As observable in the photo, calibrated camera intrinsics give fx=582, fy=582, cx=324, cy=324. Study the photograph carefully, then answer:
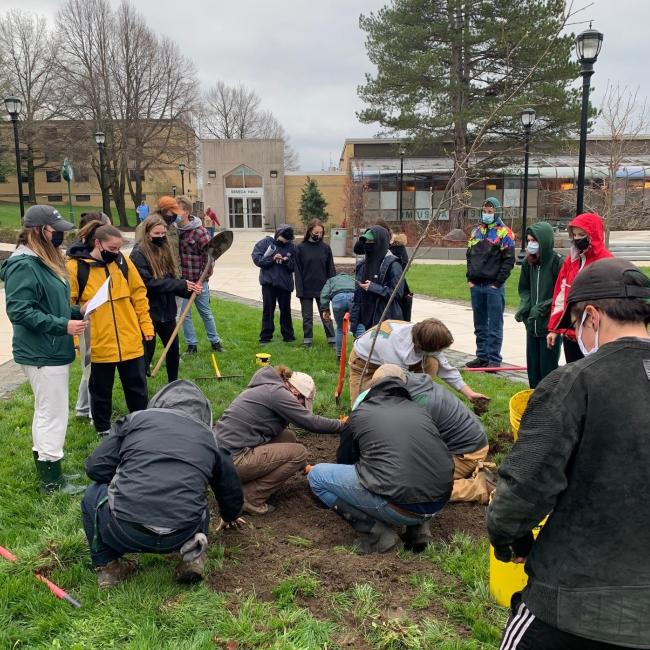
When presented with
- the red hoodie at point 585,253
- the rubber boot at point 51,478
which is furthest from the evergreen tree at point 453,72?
the rubber boot at point 51,478

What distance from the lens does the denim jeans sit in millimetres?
2932

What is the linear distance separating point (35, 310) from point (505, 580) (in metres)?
3.29

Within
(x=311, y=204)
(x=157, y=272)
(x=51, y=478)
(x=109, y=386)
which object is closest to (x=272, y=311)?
(x=157, y=272)

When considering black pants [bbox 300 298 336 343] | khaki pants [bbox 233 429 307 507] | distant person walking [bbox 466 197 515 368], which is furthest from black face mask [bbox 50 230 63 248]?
distant person walking [bbox 466 197 515 368]

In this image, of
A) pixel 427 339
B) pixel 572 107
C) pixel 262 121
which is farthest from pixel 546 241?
pixel 262 121

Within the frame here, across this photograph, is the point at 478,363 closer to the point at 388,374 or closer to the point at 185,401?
the point at 388,374

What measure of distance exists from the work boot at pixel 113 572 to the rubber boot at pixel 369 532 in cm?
129

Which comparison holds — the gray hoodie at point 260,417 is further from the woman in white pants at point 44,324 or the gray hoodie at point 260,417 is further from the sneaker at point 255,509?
the woman in white pants at point 44,324

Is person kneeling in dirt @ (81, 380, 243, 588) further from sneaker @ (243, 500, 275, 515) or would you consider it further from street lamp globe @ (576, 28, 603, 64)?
street lamp globe @ (576, 28, 603, 64)

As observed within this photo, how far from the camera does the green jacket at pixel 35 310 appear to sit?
3873 millimetres

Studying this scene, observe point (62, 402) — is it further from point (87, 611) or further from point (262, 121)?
point (262, 121)

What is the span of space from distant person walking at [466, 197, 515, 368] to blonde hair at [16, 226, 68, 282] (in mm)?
5050

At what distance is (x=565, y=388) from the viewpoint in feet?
5.17

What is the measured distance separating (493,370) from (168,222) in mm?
4368
